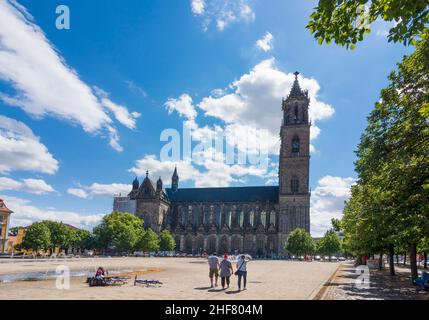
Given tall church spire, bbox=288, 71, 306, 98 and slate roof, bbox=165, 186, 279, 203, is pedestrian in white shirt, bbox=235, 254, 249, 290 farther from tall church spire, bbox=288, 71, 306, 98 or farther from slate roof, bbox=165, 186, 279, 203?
slate roof, bbox=165, 186, 279, 203

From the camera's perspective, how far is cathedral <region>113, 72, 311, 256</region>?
311ft

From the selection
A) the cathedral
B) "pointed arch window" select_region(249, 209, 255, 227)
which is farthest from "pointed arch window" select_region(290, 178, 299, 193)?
"pointed arch window" select_region(249, 209, 255, 227)

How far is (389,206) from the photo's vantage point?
17.1 meters

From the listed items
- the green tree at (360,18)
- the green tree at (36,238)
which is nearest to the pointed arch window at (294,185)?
the green tree at (36,238)

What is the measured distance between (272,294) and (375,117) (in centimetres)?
1041

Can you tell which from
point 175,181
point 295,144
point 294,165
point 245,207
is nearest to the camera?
point 294,165

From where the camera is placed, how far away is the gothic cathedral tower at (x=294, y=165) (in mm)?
93375

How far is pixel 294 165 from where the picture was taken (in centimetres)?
9644

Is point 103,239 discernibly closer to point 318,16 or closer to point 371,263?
point 371,263

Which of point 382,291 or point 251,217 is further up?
point 251,217

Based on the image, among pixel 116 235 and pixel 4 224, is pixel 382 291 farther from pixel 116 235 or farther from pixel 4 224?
pixel 4 224

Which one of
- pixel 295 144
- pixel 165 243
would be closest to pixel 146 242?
pixel 165 243

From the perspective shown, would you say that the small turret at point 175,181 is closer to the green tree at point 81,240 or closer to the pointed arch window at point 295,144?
the green tree at point 81,240

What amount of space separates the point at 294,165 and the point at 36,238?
6242cm
